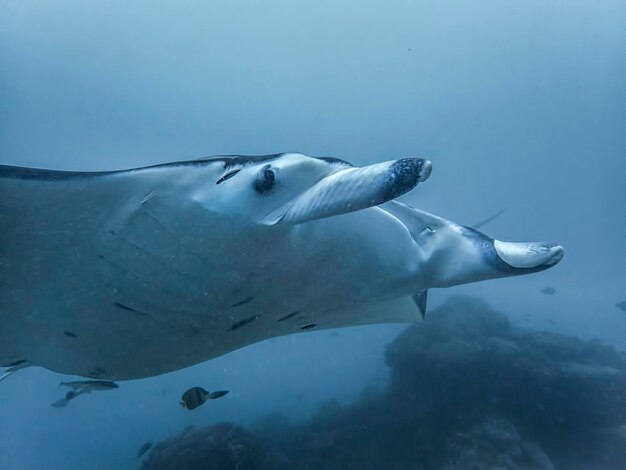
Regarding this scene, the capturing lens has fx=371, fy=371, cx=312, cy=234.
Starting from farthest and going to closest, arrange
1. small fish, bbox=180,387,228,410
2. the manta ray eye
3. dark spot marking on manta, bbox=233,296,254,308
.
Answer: small fish, bbox=180,387,228,410, dark spot marking on manta, bbox=233,296,254,308, the manta ray eye

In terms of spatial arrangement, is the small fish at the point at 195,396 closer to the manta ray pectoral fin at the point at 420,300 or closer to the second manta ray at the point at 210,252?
the second manta ray at the point at 210,252

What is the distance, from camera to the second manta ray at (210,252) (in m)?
1.57

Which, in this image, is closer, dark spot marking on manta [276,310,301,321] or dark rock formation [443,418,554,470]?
dark spot marking on manta [276,310,301,321]

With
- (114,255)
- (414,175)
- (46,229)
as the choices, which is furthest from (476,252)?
(46,229)

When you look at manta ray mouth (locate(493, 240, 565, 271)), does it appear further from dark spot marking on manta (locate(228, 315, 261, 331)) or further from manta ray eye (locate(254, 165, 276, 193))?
dark spot marking on manta (locate(228, 315, 261, 331))

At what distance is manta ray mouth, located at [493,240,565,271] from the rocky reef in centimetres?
615

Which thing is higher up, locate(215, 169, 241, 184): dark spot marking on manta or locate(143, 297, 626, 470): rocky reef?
locate(215, 169, 241, 184): dark spot marking on manta

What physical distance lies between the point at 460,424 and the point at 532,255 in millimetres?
7338

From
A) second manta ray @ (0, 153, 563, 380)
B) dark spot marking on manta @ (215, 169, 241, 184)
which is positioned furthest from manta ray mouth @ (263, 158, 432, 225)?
dark spot marking on manta @ (215, 169, 241, 184)

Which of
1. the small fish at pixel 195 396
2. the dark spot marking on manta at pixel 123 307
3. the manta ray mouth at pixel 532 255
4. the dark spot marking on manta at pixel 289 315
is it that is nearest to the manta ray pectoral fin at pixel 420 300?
the dark spot marking on manta at pixel 289 315

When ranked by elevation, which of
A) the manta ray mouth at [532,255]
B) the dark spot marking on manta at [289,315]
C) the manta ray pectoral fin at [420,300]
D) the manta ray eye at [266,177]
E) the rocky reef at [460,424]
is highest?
the manta ray eye at [266,177]

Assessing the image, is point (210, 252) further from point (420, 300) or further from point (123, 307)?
point (420, 300)

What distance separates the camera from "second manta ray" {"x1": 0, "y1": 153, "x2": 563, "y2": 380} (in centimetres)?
157

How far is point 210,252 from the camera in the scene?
173cm
